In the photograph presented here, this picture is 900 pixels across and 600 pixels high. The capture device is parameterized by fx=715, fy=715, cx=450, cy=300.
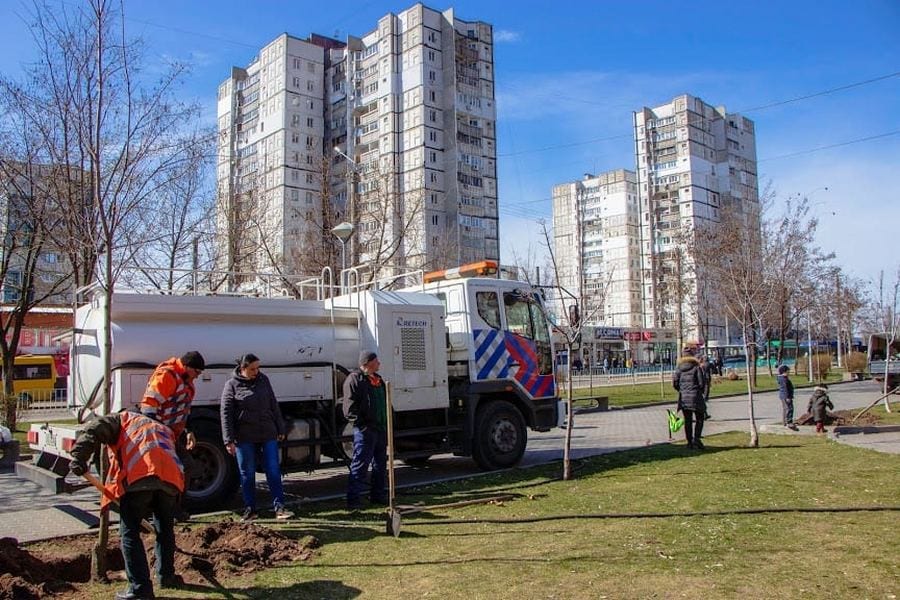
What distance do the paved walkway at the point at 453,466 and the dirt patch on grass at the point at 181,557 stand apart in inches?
46.2

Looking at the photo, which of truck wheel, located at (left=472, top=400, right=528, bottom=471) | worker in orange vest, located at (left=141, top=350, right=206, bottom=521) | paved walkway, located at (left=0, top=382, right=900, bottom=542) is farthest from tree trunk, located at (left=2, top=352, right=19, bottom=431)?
worker in orange vest, located at (left=141, top=350, right=206, bottom=521)

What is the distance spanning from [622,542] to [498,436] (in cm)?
505

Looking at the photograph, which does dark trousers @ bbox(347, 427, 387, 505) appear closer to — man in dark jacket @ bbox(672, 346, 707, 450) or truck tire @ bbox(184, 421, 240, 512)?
truck tire @ bbox(184, 421, 240, 512)

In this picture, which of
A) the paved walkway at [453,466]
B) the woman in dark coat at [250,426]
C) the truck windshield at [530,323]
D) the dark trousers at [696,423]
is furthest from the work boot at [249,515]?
the dark trousers at [696,423]

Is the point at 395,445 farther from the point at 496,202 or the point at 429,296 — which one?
the point at 496,202

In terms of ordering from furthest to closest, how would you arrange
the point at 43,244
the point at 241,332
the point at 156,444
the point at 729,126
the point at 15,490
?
1. the point at 729,126
2. the point at 43,244
3. the point at 15,490
4. the point at 241,332
5. the point at 156,444

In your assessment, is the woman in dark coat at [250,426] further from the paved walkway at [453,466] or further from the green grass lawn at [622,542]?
the paved walkway at [453,466]

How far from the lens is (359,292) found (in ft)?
34.0

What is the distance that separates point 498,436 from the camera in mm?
11055

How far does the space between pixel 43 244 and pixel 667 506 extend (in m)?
13.6

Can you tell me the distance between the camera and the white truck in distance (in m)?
8.32

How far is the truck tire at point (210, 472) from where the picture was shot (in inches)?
324

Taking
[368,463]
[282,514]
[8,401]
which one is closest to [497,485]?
[368,463]

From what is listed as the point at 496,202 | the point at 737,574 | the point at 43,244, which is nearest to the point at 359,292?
the point at 737,574
